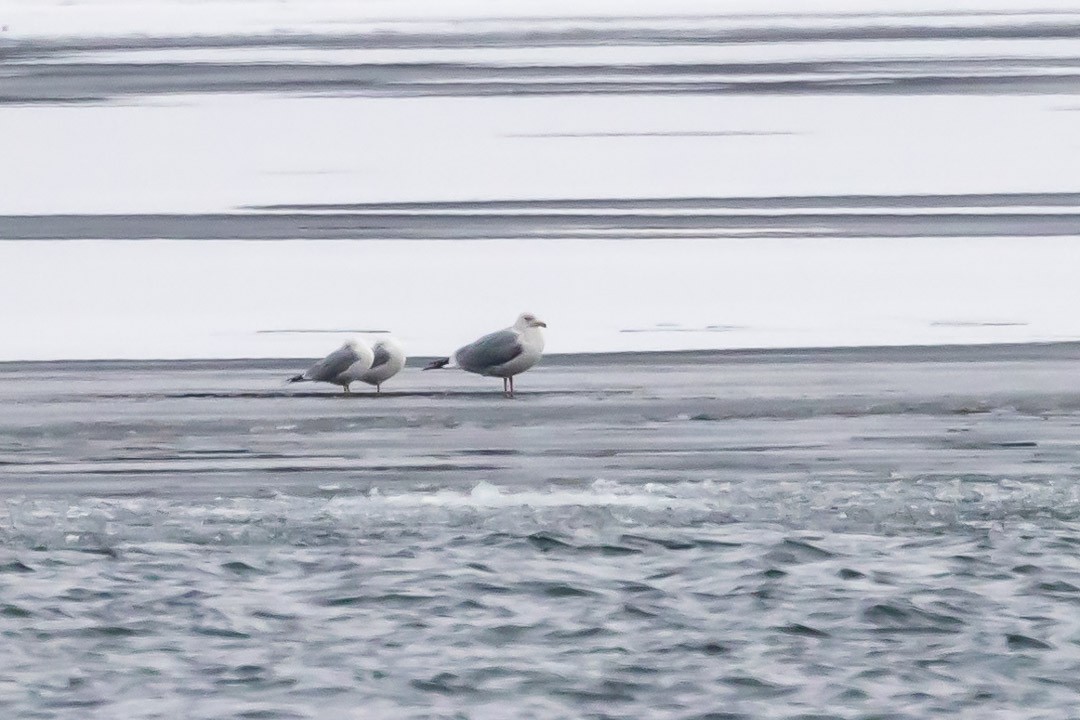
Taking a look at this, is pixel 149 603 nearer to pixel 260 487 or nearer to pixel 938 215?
pixel 260 487

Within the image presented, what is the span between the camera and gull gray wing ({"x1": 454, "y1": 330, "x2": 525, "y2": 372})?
7156mm

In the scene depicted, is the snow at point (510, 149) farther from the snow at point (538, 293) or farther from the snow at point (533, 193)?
the snow at point (538, 293)

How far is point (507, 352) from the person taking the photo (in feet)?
23.5

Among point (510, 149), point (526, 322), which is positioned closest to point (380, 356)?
point (526, 322)

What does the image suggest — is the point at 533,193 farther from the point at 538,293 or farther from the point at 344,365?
the point at 344,365

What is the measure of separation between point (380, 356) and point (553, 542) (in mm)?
2209

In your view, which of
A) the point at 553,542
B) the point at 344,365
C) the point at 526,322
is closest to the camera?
the point at 553,542

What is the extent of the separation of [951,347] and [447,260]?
261cm

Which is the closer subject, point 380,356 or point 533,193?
point 380,356

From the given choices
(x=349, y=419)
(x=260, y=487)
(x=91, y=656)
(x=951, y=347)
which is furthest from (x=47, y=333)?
(x=91, y=656)

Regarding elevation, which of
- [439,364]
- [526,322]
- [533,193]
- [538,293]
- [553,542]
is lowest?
[553,542]

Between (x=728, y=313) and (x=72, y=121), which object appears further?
(x=72, y=121)

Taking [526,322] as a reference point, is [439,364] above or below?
below

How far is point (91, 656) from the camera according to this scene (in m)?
4.20
